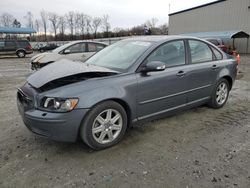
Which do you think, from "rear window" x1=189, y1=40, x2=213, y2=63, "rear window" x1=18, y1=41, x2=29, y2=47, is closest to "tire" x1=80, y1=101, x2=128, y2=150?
"rear window" x1=189, y1=40, x2=213, y2=63

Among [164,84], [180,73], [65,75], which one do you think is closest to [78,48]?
[180,73]

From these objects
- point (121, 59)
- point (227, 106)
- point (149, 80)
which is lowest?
point (227, 106)

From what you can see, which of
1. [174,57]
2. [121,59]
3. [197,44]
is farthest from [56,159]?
[197,44]

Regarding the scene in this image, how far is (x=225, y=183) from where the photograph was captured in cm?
257

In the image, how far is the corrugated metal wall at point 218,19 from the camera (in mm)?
24688

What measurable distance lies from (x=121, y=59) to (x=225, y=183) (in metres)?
2.27

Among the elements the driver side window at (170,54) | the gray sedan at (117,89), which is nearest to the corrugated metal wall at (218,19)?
the gray sedan at (117,89)

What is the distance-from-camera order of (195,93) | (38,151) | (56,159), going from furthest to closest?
(195,93)
(38,151)
(56,159)

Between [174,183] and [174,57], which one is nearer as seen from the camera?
[174,183]

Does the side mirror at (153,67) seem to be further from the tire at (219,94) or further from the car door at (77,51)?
the car door at (77,51)

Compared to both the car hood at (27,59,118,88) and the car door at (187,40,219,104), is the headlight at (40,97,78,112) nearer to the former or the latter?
the car hood at (27,59,118,88)

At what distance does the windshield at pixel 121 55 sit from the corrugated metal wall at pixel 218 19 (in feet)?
79.1

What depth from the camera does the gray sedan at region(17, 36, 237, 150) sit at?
293 centimetres

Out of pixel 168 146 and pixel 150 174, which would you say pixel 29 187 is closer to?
pixel 150 174
